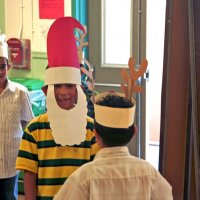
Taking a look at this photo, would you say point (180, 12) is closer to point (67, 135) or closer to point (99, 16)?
point (67, 135)

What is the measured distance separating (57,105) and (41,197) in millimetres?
382

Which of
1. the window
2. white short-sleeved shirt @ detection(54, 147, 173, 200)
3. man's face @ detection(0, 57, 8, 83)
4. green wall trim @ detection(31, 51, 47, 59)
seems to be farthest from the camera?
green wall trim @ detection(31, 51, 47, 59)

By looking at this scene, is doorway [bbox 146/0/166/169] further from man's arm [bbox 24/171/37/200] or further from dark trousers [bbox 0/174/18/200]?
man's arm [bbox 24/171/37/200]

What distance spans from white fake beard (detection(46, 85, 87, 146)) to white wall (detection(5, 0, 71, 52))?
189 cm

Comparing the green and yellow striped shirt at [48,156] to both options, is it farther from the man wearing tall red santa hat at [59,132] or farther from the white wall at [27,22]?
the white wall at [27,22]

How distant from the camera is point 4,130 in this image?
2.55 metres

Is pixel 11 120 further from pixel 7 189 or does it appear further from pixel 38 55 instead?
pixel 38 55

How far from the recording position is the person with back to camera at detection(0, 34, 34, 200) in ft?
8.30

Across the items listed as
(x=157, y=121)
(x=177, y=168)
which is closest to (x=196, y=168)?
(x=177, y=168)

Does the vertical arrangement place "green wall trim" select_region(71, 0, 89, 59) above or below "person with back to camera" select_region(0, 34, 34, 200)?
above

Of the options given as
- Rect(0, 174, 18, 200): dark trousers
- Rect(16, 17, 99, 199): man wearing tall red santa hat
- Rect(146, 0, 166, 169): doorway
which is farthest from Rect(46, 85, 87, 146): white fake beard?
Rect(146, 0, 166, 169): doorway

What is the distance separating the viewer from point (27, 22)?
12.2ft

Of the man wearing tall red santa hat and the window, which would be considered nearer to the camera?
the man wearing tall red santa hat

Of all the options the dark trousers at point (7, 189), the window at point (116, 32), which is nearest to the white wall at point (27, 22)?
the window at point (116, 32)
